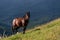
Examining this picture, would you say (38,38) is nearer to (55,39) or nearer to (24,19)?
(55,39)

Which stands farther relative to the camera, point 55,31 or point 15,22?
point 15,22

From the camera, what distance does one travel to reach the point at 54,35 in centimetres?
1897

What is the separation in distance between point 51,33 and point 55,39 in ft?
5.79

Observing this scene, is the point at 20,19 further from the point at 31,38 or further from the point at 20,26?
the point at 31,38

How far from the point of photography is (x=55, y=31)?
796 inches

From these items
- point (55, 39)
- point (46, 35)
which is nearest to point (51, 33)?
point (46, 35)

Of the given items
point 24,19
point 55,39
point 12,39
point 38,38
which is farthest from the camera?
point 24,19

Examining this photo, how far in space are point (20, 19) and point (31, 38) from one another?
6.60 m

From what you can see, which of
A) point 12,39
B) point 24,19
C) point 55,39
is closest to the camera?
point 55,39

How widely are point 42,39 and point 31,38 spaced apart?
1285mm

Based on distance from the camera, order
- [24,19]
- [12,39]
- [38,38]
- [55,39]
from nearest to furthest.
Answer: [55,39] → [38,38] → [12,39] → [24,19]

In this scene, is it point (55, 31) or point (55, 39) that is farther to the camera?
point (55, 31)

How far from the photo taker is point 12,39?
69.1 feet

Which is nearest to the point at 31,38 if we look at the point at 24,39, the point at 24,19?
the point at 24,39
